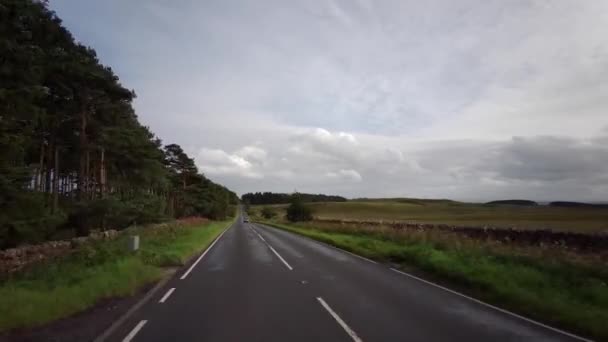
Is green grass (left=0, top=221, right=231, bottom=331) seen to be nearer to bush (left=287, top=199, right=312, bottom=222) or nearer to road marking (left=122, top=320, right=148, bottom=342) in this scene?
road marking (left=122, top=320, right=148, bottom=342)

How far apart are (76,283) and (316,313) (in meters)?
6.10

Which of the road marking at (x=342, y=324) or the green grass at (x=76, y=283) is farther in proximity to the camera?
the green grass at (x=76, y=283)

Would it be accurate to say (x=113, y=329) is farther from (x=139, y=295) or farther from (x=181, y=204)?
(x=181, y=204)

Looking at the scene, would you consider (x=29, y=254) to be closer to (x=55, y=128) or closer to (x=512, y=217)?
(x=55, y=128)

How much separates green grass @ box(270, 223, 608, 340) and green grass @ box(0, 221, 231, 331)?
9277 mm

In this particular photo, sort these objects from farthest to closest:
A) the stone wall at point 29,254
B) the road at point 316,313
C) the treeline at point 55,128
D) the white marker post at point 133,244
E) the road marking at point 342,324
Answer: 1. the stone wall at point 29,254
2. the white marker post at point 133,244
3. the treeline at point 55,128
4. the road at point 316,313
5. the road marking at point 342,324

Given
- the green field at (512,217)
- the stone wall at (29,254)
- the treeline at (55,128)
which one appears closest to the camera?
the treeline at (55,128)

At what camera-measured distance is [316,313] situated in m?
8.66

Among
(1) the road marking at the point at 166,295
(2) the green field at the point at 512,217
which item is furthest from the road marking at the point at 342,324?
(2) the green field at the point at 512,217

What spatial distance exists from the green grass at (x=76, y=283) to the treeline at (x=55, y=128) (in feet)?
15.0

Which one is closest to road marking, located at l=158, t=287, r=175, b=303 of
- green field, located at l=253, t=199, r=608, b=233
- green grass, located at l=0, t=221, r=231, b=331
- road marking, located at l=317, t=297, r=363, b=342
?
green grass, located at l=0, t=221, r=231, b=331

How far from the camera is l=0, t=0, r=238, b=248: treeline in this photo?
47.3 ft

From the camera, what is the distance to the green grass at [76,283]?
760cm

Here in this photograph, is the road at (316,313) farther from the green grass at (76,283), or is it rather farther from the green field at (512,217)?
the green field at (512,217)
